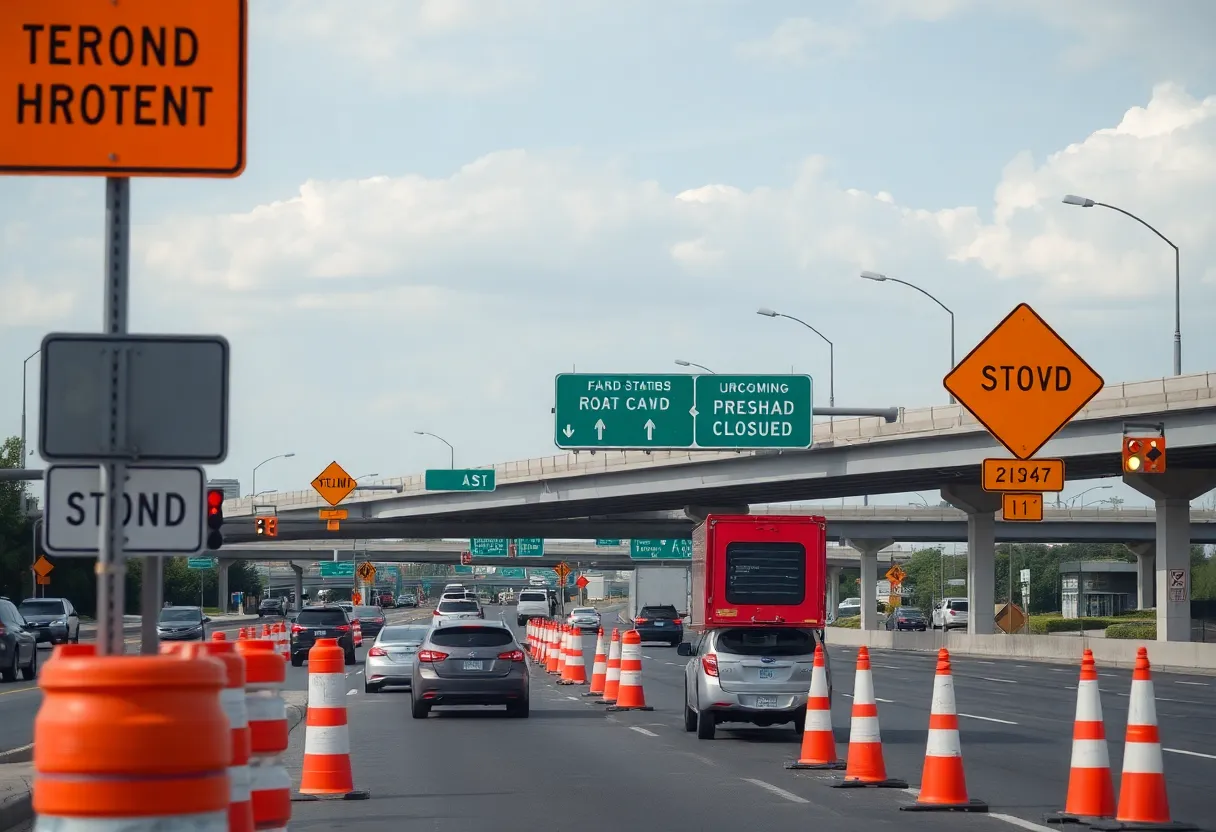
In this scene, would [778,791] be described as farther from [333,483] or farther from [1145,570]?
[1145,570]

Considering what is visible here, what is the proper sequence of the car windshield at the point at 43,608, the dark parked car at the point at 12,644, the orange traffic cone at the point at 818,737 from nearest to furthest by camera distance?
the orange traffic cone at the point at 818,737, the dark parked car at the point at 12,644, the car windshield at the point at 43,608

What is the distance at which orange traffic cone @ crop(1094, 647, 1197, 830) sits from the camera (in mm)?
11547

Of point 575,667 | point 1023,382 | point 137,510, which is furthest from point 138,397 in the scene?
point 575,667

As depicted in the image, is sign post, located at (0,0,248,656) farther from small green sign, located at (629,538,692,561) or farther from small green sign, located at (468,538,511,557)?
small green sign, located at (468,538,511,557)

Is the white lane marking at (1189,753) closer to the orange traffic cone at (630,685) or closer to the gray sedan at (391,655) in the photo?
the orange traffic cone at (630,685)

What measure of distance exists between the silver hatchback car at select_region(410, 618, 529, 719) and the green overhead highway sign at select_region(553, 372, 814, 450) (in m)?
17.6

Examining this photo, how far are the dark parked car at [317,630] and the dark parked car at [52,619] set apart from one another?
6100 mm

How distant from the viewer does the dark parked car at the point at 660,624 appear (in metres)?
64.4

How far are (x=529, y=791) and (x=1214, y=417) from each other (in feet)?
115

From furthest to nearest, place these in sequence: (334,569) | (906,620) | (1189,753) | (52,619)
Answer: (334,569) < (906,620) < (52,619) < (1189,753)

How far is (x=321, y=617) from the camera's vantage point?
4753 centimetres

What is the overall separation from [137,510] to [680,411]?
35.5 metres

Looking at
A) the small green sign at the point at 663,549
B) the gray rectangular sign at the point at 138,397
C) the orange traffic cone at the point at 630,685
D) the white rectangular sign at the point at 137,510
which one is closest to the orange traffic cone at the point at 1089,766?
the white rectangular sign at the point at 137,510

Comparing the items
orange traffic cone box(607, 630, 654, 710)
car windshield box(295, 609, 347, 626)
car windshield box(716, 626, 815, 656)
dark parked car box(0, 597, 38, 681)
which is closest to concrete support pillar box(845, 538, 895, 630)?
car windshield box(295, 609, 347, 626)
